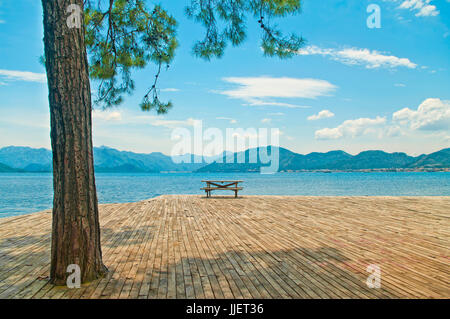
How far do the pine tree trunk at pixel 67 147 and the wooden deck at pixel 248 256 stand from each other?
1.27 feet

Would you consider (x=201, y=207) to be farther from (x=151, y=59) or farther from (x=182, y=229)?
(x=151, y=59)

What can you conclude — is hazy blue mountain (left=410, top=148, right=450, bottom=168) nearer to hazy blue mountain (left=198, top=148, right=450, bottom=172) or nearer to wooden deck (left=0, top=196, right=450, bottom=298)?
hazy blue mountain (left=198, top=148, right=450, bottom=172)

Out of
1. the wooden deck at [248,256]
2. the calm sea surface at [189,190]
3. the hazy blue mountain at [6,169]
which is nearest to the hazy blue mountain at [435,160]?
the calm sea surface at [189,190]

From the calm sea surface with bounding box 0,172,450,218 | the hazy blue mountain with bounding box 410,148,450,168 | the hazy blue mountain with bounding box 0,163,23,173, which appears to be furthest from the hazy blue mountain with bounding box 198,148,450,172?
the hazy blue mountain with bounding box 0,163,23,173

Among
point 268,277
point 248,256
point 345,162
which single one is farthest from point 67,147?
point 345,162

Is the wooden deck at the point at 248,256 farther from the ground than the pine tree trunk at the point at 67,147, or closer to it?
closer to it

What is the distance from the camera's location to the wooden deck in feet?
10.9

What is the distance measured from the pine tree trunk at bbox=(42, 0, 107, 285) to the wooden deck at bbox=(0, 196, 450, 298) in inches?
15.2

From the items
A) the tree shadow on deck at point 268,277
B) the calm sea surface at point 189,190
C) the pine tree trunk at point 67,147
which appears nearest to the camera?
the tree shadow on deck at point 268,277

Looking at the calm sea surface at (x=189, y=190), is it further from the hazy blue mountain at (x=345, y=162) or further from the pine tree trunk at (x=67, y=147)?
the hazy blue mountain at (x=345, y=162)

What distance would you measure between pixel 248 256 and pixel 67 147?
9.20ft

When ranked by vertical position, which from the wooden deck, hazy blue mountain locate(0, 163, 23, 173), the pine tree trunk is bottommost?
hazy blue mountain locate(0, 163, 23, 173)

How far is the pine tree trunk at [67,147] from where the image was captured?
3510 mm
